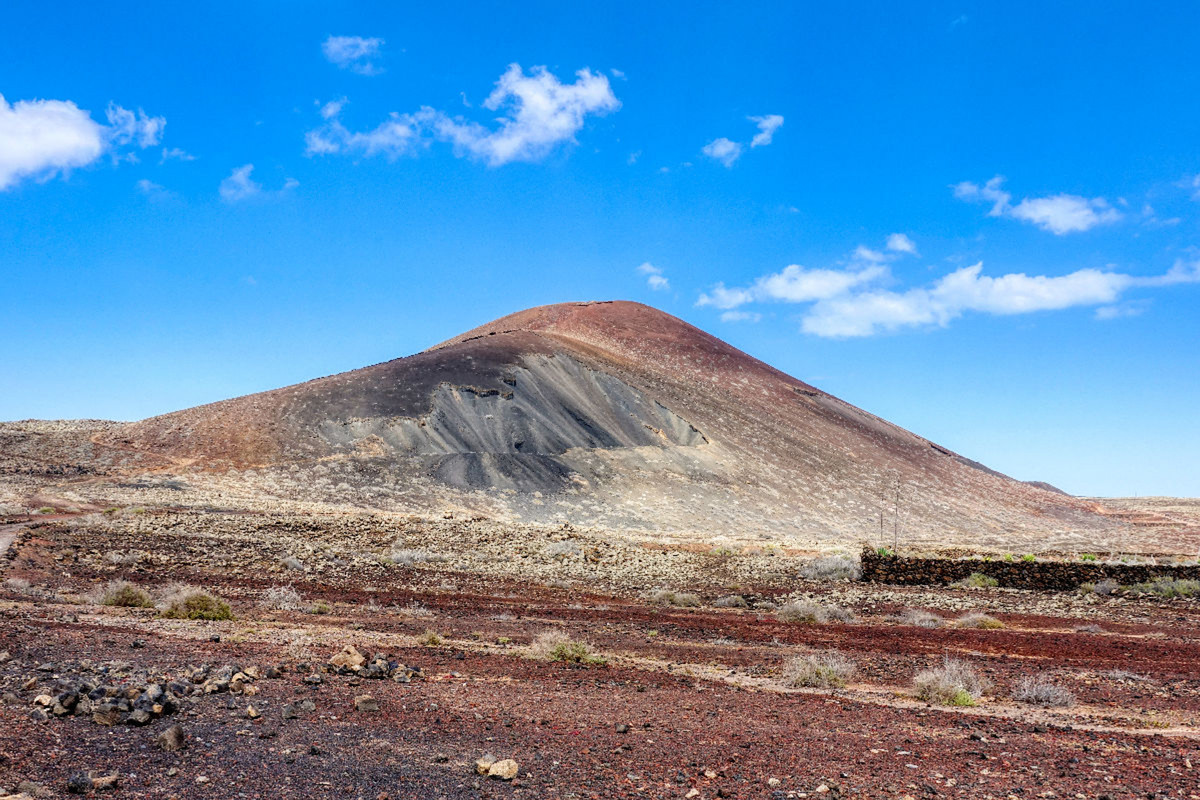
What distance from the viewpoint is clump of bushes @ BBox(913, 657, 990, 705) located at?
9742 mm

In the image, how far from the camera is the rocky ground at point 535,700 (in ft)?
20.2

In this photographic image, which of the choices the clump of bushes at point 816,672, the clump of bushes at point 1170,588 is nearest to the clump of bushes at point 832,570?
the clump of bushes at point 1170,588

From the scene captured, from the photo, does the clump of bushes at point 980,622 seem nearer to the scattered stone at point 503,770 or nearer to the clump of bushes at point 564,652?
the clump of bushes at point 564,652

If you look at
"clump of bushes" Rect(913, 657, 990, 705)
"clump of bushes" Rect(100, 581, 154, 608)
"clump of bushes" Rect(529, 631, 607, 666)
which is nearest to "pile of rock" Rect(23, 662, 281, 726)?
"clump of bushes" Rect(529, 631, 607, 666)

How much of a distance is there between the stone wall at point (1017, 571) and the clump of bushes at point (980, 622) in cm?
795

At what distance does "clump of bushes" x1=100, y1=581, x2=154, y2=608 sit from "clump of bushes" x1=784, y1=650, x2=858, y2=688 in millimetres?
11133

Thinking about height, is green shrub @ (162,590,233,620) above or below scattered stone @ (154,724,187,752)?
below

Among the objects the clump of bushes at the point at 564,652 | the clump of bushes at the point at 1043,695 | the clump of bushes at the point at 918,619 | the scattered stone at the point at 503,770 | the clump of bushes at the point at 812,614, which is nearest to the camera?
the scattered stone at the point at 503,770

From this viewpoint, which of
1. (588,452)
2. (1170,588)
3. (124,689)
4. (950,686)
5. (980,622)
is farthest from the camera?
(588,452)

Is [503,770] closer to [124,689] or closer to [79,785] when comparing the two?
[79,785]

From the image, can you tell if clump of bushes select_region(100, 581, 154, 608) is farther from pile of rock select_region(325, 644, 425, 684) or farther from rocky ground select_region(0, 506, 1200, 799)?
pile of rock select_region(325, 644, 425, 684)

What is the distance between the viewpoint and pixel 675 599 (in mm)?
20344

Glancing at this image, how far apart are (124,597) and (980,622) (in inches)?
669

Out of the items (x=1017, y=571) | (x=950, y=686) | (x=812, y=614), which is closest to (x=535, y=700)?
(x=950, y=686)
